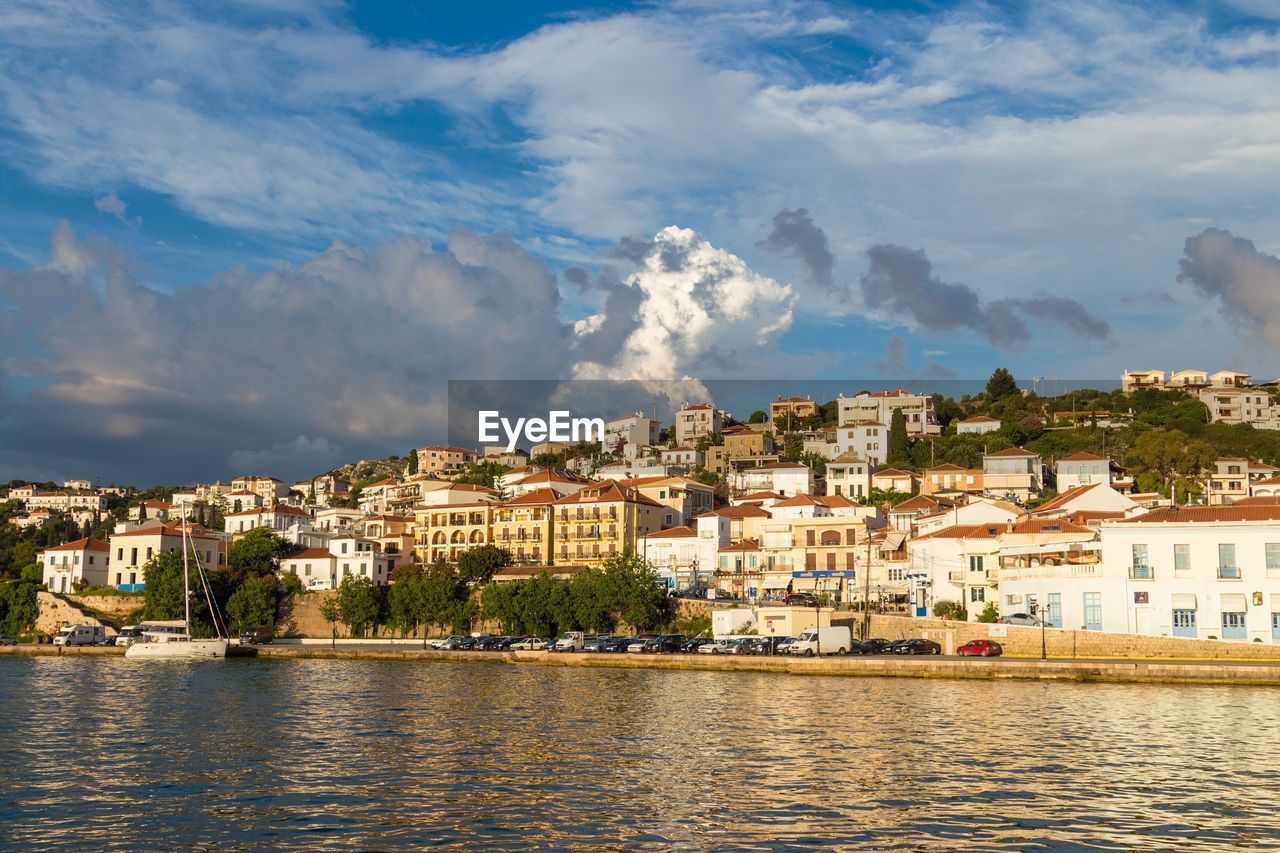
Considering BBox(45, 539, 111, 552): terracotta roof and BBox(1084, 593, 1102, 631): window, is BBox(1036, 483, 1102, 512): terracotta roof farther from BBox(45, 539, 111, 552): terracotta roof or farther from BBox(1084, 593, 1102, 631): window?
BBox(45, 539, 111, 552): terracotta roof

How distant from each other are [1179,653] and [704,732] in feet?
91.0

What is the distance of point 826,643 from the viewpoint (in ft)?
201

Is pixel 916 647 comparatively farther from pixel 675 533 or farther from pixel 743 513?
pixel 743 513

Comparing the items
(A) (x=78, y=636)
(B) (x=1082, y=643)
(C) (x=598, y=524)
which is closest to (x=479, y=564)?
(C) (x=598, y=524)

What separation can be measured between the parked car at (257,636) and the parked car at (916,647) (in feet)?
151

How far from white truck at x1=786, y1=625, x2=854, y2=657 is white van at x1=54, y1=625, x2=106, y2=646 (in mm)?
56905

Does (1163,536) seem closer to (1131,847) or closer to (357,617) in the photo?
(1131,847)

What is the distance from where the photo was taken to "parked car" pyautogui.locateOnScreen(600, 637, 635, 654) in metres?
68.4

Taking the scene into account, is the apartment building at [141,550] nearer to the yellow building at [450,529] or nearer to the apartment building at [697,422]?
the yellow building at [450,529]

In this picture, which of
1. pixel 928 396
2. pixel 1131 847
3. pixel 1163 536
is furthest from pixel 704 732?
pixel 928 396

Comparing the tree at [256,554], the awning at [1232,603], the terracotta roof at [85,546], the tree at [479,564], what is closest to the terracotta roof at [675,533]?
the tree at [479,564]

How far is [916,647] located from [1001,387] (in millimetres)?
110973

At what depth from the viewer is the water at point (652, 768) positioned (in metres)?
22.0

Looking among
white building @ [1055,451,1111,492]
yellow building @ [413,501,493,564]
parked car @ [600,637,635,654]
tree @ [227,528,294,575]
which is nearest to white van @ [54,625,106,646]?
tree @ [227,528,294,575]
